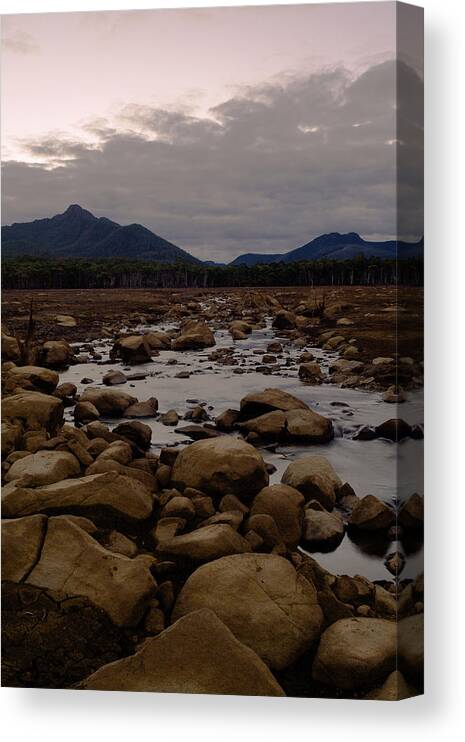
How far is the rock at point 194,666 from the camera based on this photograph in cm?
335

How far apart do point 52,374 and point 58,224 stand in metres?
0.59

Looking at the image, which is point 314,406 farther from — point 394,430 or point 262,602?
point 262,602

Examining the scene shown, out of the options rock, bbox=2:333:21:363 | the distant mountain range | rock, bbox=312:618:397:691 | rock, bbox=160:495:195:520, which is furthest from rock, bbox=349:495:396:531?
rock, bbox=2:333:21:363

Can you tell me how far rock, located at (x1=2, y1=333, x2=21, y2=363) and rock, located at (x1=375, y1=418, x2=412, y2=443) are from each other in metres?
1.44

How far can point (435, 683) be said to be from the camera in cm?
348

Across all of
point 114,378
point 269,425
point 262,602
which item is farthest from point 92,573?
point 269,425

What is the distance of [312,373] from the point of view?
11.7 ft

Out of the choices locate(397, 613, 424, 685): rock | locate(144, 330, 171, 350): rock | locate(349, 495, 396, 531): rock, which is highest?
locate(144, 330, 171, 350): rock

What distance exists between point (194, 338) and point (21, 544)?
103cm

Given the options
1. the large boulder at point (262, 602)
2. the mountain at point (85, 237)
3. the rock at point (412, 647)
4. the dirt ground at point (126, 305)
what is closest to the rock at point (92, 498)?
the large boulder at point (262, 602)

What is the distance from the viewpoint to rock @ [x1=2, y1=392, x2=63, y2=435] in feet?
12.1

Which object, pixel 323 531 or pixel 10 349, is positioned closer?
pixel 323 531

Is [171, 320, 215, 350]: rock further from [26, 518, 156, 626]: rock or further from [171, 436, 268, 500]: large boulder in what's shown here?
[26, 518, 156, 626]: rock

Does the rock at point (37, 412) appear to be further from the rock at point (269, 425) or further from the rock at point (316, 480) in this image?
the rock at point (316, 480)
